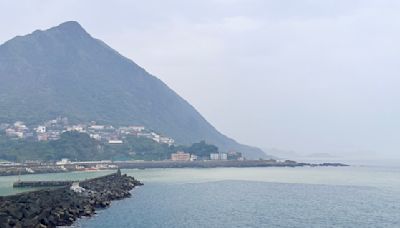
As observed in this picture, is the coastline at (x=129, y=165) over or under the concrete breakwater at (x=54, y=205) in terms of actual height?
over

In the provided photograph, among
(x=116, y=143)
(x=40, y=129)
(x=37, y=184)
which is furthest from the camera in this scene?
(x=40, y=129)

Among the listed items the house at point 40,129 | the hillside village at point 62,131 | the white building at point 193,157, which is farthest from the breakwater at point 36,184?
the house at point 40,129

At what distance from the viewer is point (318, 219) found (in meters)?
40.2

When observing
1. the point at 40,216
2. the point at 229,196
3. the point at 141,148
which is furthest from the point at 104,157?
the point at 40,216

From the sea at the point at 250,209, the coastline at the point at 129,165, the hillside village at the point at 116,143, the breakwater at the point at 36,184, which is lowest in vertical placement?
the sea at the point at 250,209

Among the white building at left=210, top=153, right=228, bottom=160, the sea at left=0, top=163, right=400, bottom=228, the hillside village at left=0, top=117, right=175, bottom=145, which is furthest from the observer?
the white building at left=210, top=153, right=228, bottom=160

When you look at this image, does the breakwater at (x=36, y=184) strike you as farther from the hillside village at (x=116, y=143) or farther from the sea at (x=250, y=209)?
the hillside village at (x=116, y=143)

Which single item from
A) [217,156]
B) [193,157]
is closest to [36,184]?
[193,157]

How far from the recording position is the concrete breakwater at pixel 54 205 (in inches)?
1320

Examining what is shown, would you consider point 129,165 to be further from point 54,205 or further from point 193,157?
point 54,205

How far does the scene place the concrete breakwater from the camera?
110 feet

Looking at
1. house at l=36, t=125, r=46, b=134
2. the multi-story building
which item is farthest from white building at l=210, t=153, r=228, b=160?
house at l=36, t=125, r=46, b=134

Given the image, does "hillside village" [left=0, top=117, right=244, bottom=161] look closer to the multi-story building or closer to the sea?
the multi-story building

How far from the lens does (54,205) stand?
40281mm
